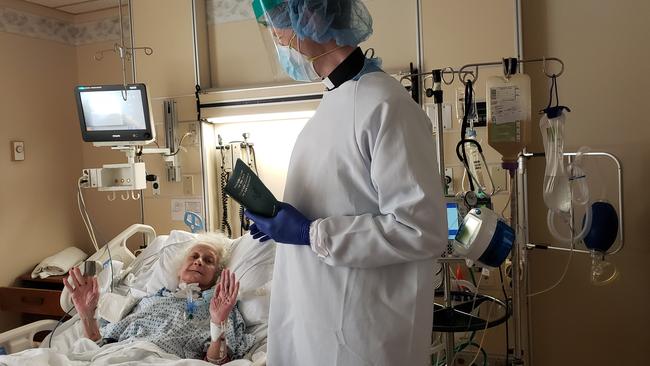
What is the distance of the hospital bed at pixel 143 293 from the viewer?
1.71 m

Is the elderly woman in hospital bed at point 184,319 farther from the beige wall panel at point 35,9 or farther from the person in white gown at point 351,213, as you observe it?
the beige wall panel at point 35,9

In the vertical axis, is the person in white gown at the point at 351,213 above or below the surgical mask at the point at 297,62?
below

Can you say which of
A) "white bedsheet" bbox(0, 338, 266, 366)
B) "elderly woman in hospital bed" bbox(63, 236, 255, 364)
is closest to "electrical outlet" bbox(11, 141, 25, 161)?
"elderly woman in hospital bed" bbox(63, 236, 255, 364)

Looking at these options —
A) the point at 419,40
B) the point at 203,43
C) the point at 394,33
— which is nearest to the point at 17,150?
the point at 203,43

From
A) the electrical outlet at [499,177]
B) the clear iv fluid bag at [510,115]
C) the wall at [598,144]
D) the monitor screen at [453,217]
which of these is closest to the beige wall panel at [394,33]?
the wall at [598,144]

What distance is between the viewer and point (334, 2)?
48.6 inches

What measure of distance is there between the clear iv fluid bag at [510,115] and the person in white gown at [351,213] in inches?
28.1

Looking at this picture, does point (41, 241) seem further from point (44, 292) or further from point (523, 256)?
point (523, 256)

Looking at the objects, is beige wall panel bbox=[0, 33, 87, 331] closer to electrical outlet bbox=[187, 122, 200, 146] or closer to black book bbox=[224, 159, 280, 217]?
electrical outlet bbox=[187, 122, 200, 146]

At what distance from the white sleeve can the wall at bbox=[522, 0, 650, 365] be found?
66.4 inches

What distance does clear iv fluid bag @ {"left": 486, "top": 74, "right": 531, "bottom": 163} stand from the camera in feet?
5.92

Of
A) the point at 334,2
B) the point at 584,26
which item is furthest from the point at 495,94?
the point at 584,26

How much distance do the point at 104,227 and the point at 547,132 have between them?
10.6 ft

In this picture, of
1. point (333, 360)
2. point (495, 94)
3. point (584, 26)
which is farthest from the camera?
point (584, 26)
